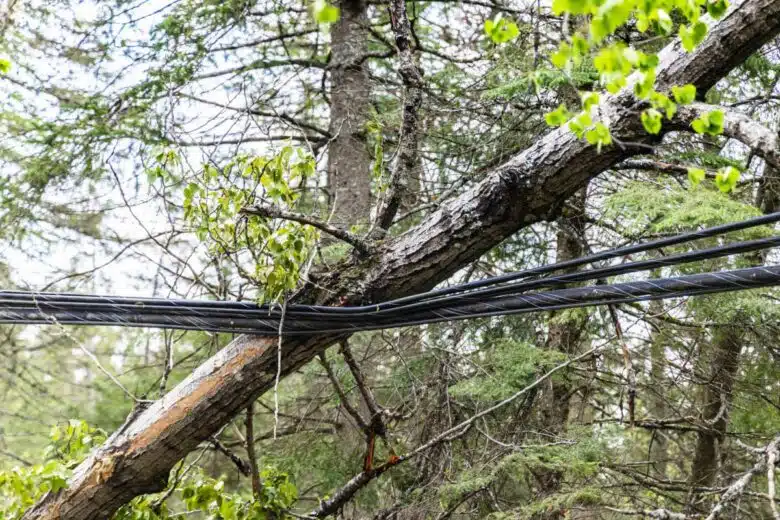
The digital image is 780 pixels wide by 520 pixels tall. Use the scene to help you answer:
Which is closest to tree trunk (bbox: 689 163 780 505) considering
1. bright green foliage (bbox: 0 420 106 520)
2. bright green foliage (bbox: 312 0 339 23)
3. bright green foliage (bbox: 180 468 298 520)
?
bright green foliage (bbox: 180 468 298 520)

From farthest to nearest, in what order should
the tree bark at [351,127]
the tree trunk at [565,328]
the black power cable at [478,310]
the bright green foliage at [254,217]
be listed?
the tree bark at [351,127] < the tree trunk at [565,328] < the bright green foliage at [254,217] < the black power cable at [478,310]

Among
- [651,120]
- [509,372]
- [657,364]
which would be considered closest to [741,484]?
[509,372]

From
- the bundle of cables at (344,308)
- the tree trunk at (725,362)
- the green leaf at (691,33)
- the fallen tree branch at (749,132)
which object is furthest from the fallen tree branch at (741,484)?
the green leaf at (691,33)

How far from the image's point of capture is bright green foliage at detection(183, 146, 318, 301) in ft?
9.93

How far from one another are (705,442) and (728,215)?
3199 mm

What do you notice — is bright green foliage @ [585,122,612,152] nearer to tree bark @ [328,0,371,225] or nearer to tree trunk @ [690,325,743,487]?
tree trunk @ [690,325,743,487]

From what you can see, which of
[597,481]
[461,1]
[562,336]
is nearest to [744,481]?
[597,481]

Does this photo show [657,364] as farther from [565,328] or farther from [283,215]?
[283,215]

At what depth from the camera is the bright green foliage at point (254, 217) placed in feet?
9.93

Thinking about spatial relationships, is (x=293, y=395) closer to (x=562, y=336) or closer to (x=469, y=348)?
(x=469, y=348)

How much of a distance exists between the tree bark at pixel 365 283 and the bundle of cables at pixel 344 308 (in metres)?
0.13

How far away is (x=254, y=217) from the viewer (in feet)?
10.4

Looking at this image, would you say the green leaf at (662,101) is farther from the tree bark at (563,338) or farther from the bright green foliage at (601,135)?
the tree bark at (563,338)

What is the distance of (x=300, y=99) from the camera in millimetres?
7457
